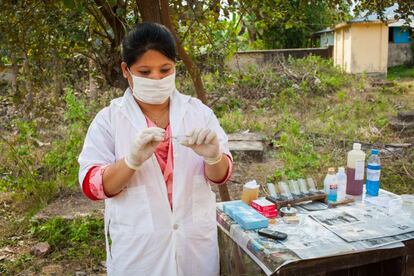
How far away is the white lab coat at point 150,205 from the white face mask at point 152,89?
5cm

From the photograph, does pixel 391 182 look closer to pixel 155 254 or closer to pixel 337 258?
pixel 337 258

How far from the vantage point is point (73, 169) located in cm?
453

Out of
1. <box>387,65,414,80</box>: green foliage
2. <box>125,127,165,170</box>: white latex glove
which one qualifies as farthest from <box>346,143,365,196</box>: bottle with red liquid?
<box>387,65,414,80</box>: green foliage

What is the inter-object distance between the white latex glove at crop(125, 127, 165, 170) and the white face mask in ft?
0.76

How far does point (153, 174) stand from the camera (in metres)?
Answer: 1.65

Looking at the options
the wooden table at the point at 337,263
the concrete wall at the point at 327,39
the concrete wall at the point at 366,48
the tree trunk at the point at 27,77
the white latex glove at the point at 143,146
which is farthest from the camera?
the concrete wall at the point at 327,39

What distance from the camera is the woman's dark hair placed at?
1.65 metres

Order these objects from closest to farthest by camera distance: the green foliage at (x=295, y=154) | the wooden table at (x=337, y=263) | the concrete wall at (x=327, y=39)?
the wooden table at (x=337, y=263)
the green foliage at (x=295, y=154)
the concrete wall at (x=327, y=39)

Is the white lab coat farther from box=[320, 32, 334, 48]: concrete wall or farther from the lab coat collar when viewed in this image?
box=[320, 32, 334, 48]: concrete wall

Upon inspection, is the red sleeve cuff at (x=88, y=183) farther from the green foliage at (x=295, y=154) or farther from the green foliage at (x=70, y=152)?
the green foliage at (x=295, y=154)

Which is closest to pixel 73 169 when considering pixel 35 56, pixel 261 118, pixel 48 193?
pixel 48 193

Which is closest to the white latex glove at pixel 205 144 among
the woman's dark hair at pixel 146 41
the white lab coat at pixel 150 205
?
the white lab coat at pixel 150 205

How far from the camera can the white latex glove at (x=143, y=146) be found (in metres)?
1.50

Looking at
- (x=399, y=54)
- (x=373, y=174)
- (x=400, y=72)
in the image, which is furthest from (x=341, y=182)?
(x=399, y=54)
